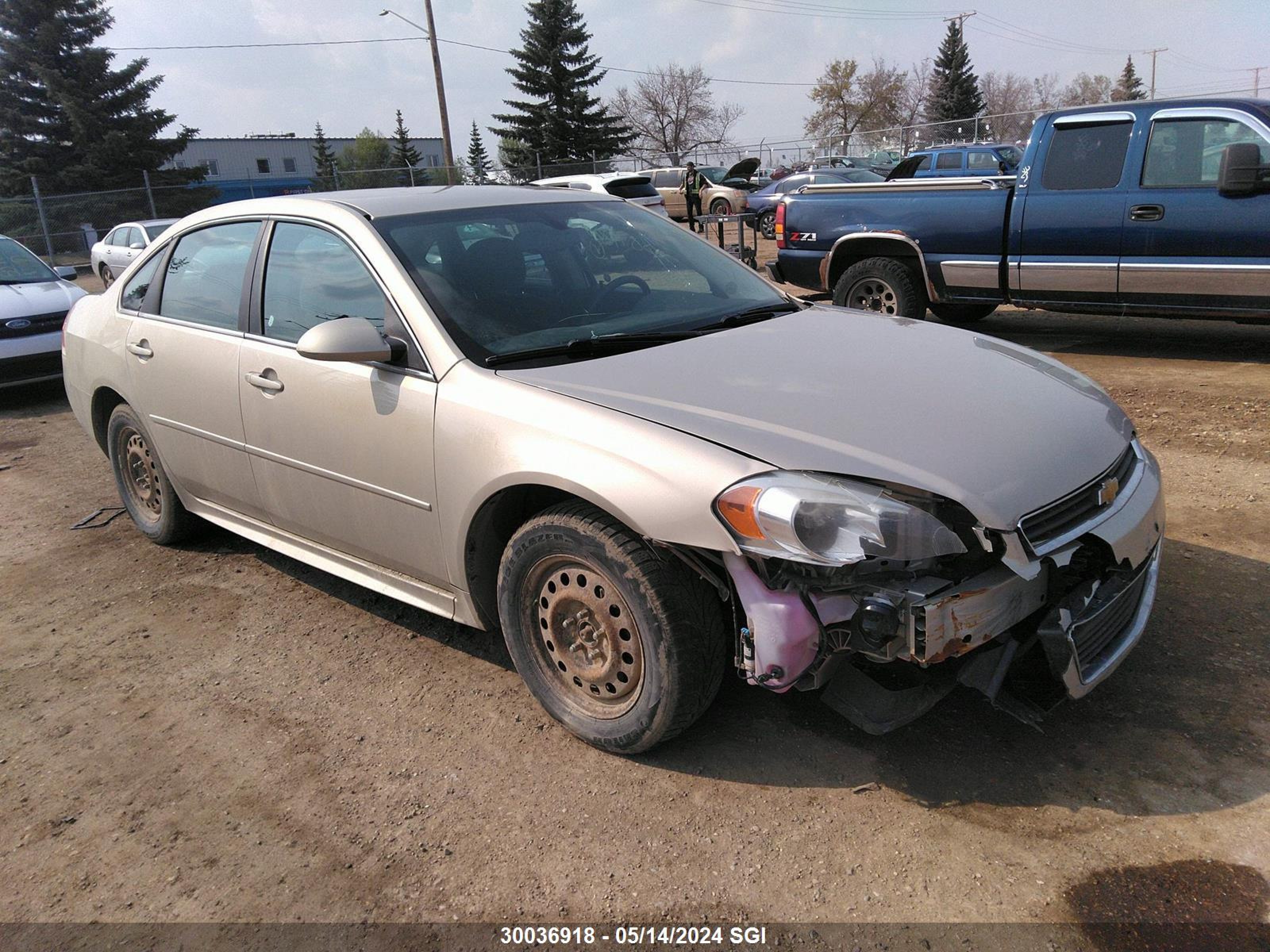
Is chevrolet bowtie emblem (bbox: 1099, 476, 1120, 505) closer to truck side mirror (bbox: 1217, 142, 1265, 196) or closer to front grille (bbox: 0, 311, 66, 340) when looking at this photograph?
truck side mirror (bbox: 1217, 142, 1265, 196)

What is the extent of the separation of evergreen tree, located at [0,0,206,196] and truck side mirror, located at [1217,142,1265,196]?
40.3 m

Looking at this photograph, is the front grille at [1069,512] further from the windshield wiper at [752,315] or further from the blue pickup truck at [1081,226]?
the blue pickup truck at [1081,226]

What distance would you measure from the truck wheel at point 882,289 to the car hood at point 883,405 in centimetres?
506

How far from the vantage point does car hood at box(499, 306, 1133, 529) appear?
2445 mm

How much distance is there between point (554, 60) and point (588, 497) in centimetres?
4931

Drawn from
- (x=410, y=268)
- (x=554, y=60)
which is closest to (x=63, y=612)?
(x=410, y=268)

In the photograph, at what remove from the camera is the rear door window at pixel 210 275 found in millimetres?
3975

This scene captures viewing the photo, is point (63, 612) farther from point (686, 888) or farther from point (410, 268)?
point (686, 888)

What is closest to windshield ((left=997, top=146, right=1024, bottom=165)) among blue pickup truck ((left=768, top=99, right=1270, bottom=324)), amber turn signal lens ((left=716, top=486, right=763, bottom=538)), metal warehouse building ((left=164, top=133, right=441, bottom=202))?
blue pickup truck ((left=768, top=99, right=1270, bottom=324))

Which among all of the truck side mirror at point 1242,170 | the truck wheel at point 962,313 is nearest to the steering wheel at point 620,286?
the truck side mirror at point 1242,170

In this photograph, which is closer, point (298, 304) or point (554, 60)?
point (298, 304)

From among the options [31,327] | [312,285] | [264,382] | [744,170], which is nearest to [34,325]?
[31,327]

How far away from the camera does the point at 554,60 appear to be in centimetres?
4697

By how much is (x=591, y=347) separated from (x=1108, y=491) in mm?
1700
